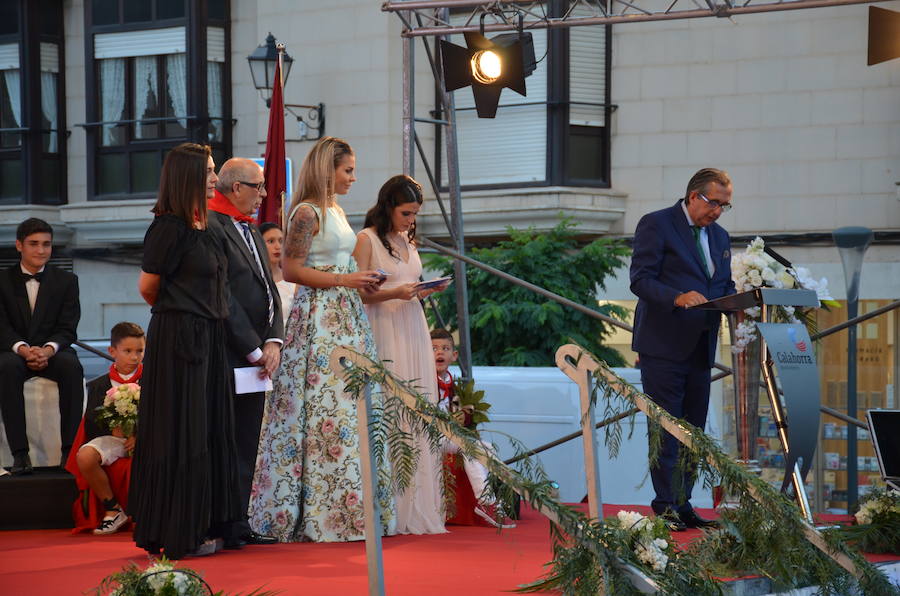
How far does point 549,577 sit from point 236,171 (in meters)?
2.22

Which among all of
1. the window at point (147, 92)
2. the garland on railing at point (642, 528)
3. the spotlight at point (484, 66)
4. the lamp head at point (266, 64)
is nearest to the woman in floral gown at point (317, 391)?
the garland on railing at point (642, 528)

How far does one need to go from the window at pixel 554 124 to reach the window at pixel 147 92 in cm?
300

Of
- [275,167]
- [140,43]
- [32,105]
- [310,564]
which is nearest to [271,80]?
[140,43]

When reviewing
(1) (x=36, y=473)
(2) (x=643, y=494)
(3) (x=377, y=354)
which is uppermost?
(3) (x=377, y=354)

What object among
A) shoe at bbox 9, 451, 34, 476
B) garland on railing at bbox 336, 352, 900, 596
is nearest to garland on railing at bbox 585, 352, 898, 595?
garland on railing at bbox 336, 352, 900, 596

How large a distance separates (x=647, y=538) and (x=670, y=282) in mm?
2307

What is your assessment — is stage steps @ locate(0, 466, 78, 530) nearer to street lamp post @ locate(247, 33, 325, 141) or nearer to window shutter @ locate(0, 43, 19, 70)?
street lamp post @ locate(247, 33, 325, 141)

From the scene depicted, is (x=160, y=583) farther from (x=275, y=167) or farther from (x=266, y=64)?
(x=266, y=64)

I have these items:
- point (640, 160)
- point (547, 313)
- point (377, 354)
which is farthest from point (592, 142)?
point (377, 354)

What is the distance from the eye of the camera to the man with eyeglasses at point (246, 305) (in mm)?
5336

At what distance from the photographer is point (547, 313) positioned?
1216cm

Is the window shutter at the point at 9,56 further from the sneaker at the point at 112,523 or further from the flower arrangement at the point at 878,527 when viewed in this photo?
the flower arrangement at the point at 878,527

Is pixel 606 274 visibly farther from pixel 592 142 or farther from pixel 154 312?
pixel 154 312

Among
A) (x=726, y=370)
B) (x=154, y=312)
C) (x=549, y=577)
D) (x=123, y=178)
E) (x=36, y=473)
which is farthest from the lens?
(x=123, y=178)
